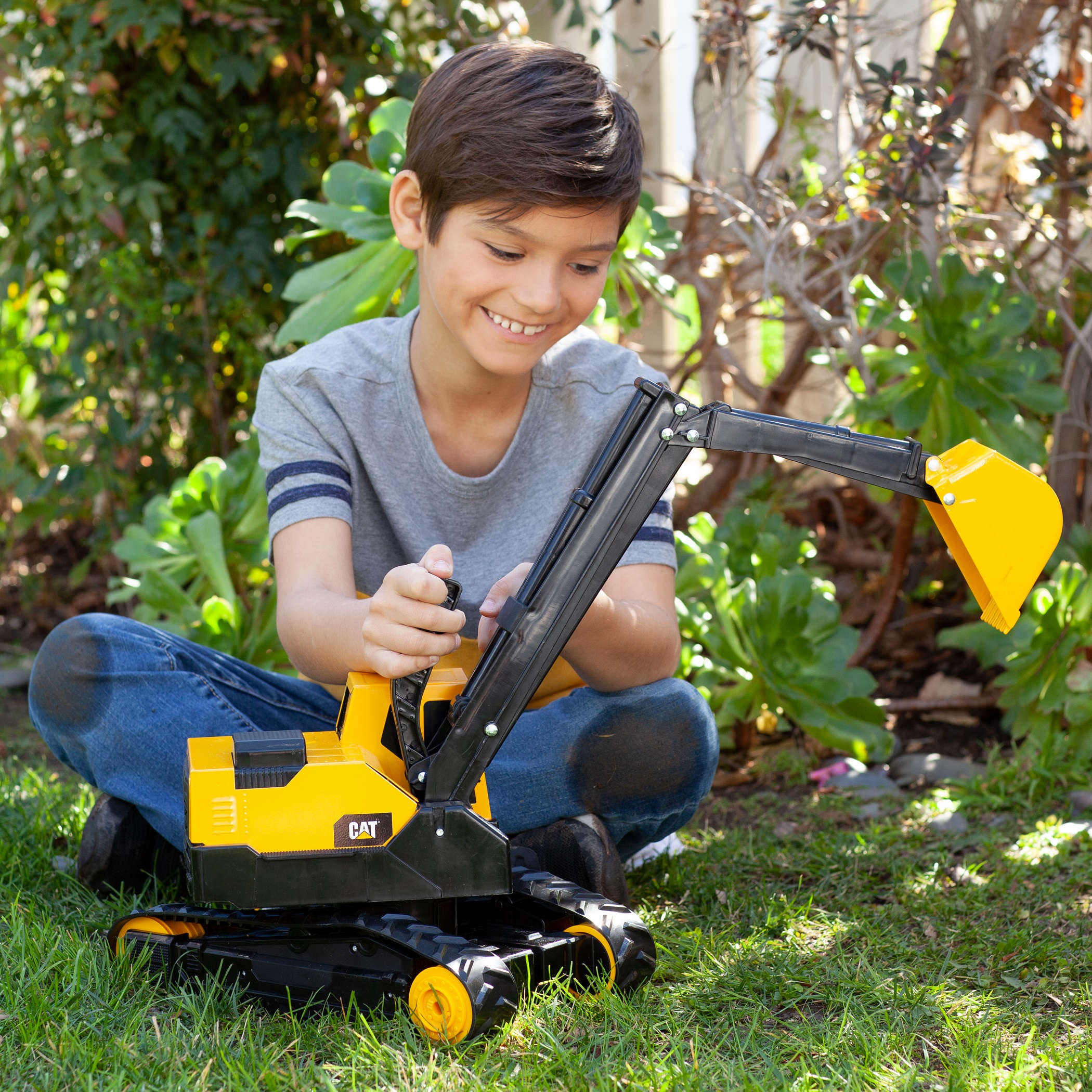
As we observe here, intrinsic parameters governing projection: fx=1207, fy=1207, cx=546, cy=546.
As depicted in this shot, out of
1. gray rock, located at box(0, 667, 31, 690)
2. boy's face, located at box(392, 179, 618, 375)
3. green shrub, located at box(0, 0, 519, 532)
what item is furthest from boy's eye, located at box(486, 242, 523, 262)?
gray rock, located at box(0, 667, 31, 690)

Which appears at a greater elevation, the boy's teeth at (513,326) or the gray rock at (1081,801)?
the boy's teeth at (513,326)

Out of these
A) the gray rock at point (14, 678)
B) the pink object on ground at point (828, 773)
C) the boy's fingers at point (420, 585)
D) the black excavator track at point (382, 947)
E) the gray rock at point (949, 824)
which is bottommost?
the gray rock at point (14, 678)

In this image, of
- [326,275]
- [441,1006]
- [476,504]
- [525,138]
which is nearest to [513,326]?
[525,138]

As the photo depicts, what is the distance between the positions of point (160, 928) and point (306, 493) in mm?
634

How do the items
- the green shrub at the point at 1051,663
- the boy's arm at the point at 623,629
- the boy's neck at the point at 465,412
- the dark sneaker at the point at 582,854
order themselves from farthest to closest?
the green shrub at the point at 1051,663, the boy's neck at the point at 465,412, the dark sneaker at the point at 582,854, the boy's arm at the point at 623,629

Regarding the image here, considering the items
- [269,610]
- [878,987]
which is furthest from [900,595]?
[878,987]

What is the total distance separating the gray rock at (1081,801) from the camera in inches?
88.5

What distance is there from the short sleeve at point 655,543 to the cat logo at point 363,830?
586 millimetres

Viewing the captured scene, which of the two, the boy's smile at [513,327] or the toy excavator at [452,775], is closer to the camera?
the toy excavator at [452,775]

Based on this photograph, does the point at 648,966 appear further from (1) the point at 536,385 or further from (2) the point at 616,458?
(1) the point at 536,385

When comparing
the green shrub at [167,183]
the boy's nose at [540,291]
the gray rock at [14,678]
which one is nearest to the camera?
the boy's nose at [540,291]

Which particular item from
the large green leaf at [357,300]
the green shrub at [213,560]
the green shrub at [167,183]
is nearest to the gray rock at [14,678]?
the green shrub at [167,183]

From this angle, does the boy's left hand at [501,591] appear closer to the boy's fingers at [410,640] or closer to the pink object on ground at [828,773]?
the boy's fingers at [410,640]

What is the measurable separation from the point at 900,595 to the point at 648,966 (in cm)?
Answer: 202
